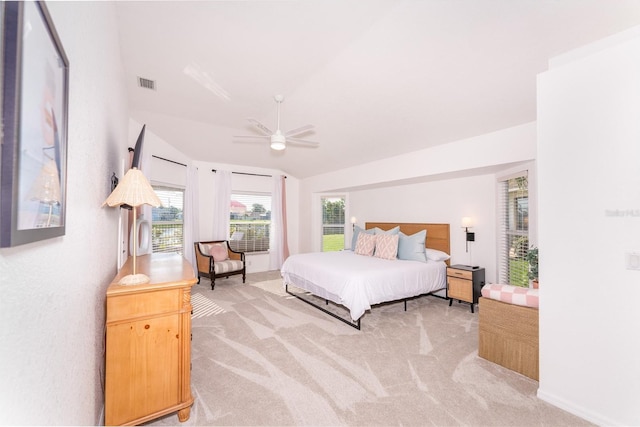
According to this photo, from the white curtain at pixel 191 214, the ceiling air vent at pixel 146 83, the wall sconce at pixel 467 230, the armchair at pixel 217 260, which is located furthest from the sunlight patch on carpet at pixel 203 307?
the wall sconce at pixel 467 230

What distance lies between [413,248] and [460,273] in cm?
80

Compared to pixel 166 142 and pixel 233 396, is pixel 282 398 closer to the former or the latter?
pixel 233 396

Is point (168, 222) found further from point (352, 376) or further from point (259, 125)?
point (352, 376)

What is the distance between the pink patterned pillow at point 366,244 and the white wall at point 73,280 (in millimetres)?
3944

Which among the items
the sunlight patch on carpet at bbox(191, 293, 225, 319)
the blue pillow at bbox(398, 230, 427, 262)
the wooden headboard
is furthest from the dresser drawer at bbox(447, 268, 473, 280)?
the sunlight patch on carpet at bbox(191, 293, 225, 319)

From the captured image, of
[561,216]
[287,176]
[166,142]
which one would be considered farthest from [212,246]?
[561,216]

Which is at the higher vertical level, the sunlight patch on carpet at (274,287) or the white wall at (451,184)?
the white wall at (451,184)

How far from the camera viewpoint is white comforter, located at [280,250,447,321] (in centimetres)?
348

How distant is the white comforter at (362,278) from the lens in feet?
11.4

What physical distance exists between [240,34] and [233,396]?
123 inches

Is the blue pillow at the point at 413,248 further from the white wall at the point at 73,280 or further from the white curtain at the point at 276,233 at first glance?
the white wall at the point at 73,280

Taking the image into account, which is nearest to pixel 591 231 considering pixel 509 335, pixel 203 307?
pixel 509 335

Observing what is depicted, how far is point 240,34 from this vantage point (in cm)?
249

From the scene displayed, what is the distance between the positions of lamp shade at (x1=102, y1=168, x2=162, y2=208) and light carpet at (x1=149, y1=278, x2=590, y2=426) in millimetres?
1562
